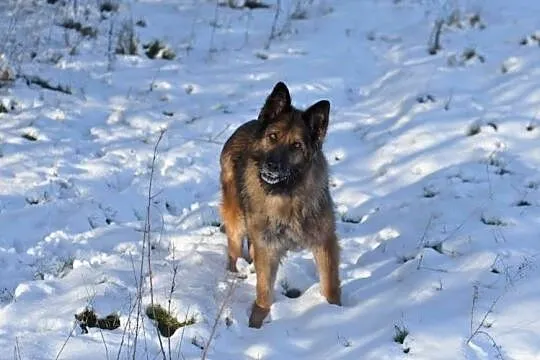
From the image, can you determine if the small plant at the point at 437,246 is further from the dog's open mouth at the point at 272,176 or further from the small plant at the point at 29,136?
the small plant at the point at 29,136

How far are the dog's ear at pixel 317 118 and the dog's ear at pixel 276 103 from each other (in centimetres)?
14

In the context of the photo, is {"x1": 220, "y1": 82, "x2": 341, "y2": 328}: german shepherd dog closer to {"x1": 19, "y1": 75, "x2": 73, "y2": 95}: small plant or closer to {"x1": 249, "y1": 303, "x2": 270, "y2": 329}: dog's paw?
{"x1": 249, "y1": 303, "x2": 270, "y2": 329}: dog's paw

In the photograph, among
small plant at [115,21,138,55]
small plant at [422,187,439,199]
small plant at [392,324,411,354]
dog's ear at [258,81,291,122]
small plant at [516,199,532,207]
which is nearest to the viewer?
small plant at [392,324,411,354]

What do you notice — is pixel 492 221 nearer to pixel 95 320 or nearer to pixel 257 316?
pixel 257 316

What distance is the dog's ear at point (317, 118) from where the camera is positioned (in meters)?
4.77

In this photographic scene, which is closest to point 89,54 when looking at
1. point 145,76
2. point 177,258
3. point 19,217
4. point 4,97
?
point 145,76

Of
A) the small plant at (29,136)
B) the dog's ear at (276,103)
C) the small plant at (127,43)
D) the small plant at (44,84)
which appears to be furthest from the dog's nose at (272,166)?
the small plant at (127,43)

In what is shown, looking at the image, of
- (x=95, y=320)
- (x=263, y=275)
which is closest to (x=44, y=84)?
(x=95, y=320)

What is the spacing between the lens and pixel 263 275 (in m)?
5.18

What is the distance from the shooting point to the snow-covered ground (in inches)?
191

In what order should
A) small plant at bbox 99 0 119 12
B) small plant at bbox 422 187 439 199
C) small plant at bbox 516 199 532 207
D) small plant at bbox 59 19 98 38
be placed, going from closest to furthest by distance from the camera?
small plant at bbox 516 199 532 207
small plant at bbox 422 187 439 199
small plant at bbox 59 19 98 38
small plant at bbox 99 0 119 12

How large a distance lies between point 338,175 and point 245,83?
7.16 ft

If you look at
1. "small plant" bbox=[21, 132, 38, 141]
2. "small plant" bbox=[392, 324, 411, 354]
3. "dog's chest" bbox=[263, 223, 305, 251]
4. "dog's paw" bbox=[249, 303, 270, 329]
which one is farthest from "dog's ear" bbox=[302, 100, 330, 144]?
"small plant" bbox=[21, 132, 38, 141]

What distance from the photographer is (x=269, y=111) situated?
4.90m
